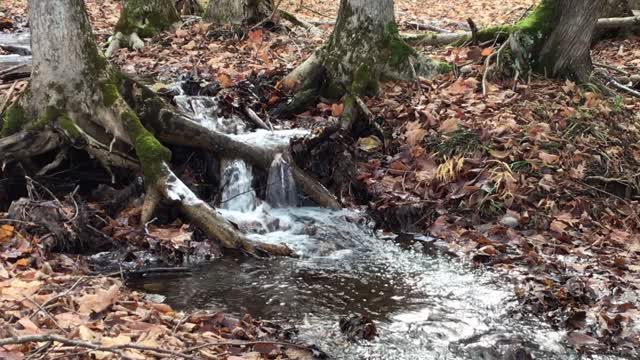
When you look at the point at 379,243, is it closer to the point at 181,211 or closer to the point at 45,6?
the point at 181,211

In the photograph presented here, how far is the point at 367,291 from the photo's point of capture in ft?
18.7

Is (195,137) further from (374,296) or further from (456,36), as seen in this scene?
(456,36)

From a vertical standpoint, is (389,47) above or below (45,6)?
below

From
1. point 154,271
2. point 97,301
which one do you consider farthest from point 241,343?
point 154,271

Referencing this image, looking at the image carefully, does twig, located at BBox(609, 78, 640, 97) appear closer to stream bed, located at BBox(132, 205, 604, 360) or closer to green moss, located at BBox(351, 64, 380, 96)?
green moss, located at BBox(351, 64, 380, 96)

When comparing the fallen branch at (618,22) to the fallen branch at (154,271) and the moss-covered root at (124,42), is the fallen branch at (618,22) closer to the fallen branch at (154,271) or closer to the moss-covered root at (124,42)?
the moss-covered root at (124,42)

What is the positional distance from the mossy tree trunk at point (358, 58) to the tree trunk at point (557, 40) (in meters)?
1.54

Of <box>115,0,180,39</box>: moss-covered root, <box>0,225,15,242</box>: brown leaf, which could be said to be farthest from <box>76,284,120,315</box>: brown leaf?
<box>115,0,180,39</box>: moss-covered root

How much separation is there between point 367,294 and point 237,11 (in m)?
10.1

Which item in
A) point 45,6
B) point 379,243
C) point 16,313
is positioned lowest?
point 379,243

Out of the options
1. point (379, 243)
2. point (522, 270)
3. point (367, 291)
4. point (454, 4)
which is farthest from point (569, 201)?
point (454, 4)

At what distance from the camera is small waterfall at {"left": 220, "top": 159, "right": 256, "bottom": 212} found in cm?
764

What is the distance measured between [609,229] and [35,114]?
19.5ft

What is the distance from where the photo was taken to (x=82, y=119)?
270 inches
